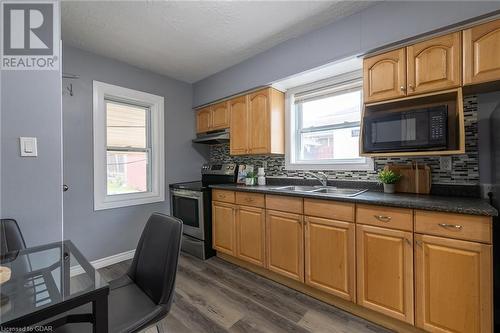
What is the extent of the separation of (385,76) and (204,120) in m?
2.44

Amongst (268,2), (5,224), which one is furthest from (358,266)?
(5,224)

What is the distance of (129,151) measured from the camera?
2.97 meters

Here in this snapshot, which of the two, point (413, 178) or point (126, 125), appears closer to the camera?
point (413, 178)

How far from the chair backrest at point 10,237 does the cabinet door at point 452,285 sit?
7.88 feet

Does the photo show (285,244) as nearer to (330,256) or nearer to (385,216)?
(330,256)

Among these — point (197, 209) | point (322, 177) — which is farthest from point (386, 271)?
point (197, 209)

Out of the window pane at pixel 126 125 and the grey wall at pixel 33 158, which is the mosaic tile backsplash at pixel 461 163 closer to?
the grey wall at pixel 33 158

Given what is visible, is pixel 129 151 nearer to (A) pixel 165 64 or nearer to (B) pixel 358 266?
(A) pixel 165 64

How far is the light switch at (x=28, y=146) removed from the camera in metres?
1.43

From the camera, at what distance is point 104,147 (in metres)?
2.65

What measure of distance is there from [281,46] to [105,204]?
106 inches

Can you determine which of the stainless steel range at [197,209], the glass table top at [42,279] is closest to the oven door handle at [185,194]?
the stainless steel range at [197,209]

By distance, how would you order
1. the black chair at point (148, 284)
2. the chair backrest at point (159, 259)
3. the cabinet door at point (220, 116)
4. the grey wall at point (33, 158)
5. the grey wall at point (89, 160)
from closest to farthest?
1. the black chair at point (148, 284)
2. the chair backrest at point (159, 259)
3. the grey wall at point (33, 158)
4. the grey wall at point (89, 160)
5. the cabinet door at point (220, 116)

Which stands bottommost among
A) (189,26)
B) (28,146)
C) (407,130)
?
(28,146)
